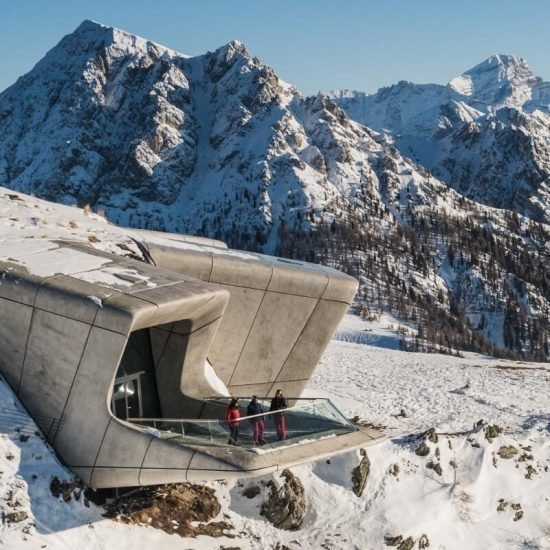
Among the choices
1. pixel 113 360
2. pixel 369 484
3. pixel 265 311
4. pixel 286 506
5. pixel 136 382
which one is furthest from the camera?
pixel 265 311

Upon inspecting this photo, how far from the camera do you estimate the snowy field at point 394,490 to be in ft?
48.7

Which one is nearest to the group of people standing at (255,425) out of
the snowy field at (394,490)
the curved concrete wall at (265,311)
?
the snowy field at (394,490)

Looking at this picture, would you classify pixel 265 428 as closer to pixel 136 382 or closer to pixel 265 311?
pixel 136 382

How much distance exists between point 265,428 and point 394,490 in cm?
767

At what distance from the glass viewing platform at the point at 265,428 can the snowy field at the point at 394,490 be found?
104 inches

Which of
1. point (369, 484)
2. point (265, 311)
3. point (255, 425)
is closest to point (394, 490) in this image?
point (369, 484)

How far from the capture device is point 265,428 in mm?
15430

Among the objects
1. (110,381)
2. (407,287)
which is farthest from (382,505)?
(407,287)

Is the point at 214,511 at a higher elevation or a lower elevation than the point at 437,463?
lower

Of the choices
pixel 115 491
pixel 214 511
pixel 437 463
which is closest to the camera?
pixel 115 491

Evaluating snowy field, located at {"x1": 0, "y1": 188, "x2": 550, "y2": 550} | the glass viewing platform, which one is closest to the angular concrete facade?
the glass viewing platform

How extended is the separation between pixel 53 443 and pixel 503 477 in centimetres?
1557

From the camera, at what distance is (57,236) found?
2014cm

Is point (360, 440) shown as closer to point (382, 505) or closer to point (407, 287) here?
point (382, 505)
